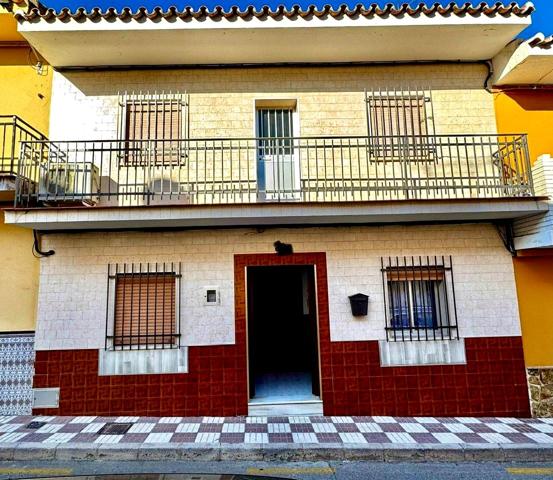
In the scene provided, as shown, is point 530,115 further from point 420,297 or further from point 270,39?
point 270,39

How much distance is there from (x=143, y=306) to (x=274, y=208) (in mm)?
2871

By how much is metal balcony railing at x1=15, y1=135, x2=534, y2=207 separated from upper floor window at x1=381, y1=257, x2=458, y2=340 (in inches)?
48.4

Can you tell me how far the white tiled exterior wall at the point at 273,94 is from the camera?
24.2ft

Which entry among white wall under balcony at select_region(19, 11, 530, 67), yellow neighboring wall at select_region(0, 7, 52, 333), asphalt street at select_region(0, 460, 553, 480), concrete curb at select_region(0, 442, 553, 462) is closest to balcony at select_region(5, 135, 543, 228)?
yellow neighboring wall at select_region(0, 7, 52, 333)

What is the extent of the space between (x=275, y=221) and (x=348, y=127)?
2408 millimetres

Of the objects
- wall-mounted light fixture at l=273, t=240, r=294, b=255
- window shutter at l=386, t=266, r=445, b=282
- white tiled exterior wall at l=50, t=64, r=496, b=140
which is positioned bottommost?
window shutter at l=386, t=266, r=445, b=282

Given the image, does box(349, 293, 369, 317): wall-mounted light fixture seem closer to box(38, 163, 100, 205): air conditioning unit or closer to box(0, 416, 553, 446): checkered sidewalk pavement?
box(0, 416, 553, 446): checkered sidewalk pavement

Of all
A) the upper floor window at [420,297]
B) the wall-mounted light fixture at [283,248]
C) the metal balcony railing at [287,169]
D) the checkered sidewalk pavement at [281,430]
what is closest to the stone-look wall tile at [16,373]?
the checkered sidewalk pavement at [281,430]

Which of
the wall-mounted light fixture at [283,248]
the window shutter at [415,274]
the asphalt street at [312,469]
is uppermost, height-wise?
the wall-mounted light fixture at [283,248]

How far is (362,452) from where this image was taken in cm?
517

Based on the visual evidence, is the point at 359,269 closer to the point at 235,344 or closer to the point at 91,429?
the point at 235,344

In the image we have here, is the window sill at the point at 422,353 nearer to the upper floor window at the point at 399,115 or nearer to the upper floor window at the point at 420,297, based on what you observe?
the upper floor window at the point at 420,297

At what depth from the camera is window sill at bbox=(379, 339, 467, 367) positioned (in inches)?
266

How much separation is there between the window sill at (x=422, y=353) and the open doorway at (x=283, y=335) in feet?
3.96
